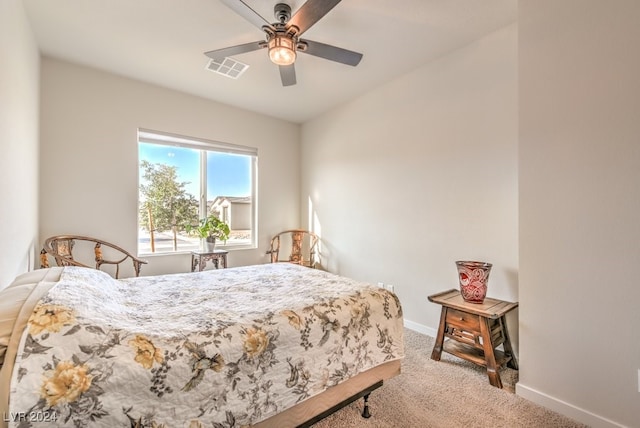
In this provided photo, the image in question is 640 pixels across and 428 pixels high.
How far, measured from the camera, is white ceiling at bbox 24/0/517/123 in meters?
2.05

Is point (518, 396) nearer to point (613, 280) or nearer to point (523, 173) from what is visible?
point (613, 280)

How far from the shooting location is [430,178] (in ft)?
9.24

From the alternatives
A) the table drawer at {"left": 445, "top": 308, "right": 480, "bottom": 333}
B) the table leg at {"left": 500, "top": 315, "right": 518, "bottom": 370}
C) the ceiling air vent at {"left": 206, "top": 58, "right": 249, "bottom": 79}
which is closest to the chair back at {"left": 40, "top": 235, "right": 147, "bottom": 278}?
the ceiling air vent at {"left": 206, "top": 58, "right": 249, "bottom": 79}

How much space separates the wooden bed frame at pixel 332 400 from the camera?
49.6 inches

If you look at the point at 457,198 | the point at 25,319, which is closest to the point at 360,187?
the point at 457,198

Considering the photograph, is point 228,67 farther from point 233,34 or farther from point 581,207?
point 581,207

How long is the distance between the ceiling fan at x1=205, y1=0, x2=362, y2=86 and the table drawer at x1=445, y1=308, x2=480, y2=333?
2064 mm

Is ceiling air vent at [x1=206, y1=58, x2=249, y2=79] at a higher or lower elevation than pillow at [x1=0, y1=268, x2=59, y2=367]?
higher

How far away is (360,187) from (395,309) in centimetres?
205

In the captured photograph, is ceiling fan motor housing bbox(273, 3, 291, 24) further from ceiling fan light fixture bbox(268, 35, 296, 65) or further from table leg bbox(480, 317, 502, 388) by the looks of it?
table leg bbox(480, 317, 502, 388)

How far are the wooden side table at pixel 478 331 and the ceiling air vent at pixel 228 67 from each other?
2788 mm

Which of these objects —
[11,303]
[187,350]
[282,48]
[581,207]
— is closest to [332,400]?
[187,350]

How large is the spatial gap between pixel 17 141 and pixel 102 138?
1.18 m

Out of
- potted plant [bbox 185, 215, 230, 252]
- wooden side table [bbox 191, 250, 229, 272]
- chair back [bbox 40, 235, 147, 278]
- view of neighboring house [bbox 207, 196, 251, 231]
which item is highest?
view of neighboring house [bbox 207, 196, 251, 231]
